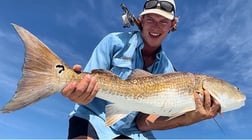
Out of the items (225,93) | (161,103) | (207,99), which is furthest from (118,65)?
→ (225,93)

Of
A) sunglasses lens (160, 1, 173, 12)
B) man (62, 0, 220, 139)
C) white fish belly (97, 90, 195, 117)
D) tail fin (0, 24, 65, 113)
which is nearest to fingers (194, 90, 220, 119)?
man (62, 0, 220, 139)

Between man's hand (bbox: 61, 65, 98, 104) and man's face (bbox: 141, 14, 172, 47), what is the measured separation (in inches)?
79.8

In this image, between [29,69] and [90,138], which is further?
[90,138]

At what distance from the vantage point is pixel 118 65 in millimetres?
8758

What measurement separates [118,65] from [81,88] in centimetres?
151

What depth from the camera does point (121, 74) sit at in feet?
29.1

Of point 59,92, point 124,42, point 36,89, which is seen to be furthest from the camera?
point 124,42

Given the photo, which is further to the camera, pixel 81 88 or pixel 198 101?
pixel 198 101

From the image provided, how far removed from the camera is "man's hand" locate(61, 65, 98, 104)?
729 centimetres

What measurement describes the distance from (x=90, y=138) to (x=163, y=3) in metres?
3.21

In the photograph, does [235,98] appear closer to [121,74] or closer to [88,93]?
[121,74]

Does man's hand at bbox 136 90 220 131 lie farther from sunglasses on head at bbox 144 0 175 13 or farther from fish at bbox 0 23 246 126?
sunglasses on head at bbox 144 0 175 13

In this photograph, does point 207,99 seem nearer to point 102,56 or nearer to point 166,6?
point 102,56

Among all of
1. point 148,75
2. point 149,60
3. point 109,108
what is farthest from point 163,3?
point 109,108
